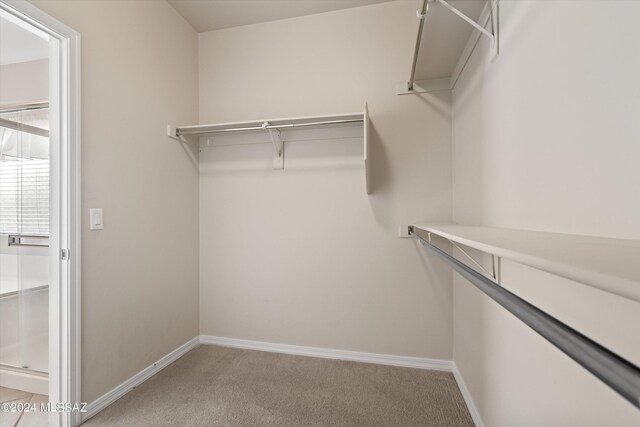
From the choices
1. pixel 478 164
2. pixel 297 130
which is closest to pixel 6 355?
pixel 297 130

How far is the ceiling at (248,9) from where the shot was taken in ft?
6.93

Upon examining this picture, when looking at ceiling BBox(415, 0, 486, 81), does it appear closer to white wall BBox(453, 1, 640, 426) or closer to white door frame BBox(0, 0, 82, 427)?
white wall BBox(453, 1, 640, 426)

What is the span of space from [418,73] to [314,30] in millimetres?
963

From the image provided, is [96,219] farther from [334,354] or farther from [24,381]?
[334,354]

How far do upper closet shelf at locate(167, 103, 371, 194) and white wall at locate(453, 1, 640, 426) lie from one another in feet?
2.85

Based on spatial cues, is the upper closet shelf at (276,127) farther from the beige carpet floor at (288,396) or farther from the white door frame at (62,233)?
the beige carpet floor at (288,396)

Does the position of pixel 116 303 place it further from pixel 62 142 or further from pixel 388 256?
pixel 388 256

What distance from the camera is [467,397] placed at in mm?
1629

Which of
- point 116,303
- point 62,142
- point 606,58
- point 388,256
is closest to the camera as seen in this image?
point 606,58

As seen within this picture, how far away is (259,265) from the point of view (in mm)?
2336

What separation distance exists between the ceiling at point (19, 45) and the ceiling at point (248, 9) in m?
1.01

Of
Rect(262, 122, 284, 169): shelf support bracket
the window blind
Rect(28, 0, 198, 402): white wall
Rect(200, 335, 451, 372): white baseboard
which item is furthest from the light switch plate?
Rect(200, 335, 451, 372): white baseboard

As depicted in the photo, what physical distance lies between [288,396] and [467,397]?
107 centimetres

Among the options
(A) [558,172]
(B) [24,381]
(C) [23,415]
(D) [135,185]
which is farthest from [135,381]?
(A) [558,172]
